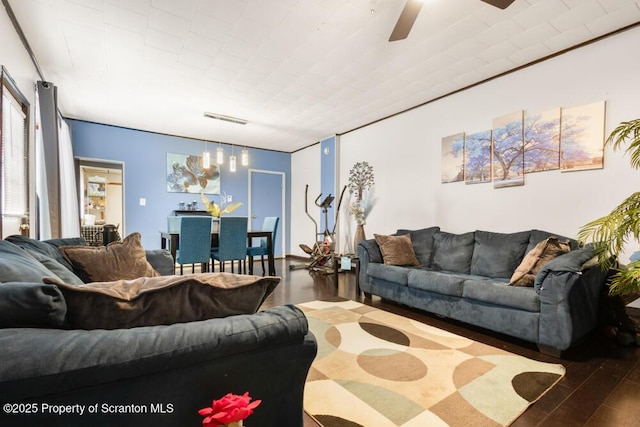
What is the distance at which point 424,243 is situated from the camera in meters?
3.77

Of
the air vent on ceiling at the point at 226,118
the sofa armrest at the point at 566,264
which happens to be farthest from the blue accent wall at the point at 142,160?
the sofa armrest at the point at 566,264

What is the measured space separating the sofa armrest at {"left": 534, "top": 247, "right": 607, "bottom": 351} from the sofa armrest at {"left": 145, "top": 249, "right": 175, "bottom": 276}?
3018 millimetres

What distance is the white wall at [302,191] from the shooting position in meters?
6.51

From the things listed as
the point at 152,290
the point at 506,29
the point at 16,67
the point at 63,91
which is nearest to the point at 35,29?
the point at 16,67

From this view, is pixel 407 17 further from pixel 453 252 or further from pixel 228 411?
pixel 453 252

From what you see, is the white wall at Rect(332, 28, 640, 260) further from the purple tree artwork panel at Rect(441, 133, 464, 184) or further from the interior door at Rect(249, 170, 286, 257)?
the interior door at Rect(249, 170, 286, 257)

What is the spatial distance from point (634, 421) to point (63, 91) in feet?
20.0

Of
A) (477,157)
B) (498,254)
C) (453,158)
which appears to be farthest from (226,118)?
(498,254)

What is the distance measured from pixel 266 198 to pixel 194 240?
3163mm

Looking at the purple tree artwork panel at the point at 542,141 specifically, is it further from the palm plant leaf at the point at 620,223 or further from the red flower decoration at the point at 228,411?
the red flower decoration at the point at 228,411

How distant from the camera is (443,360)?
2031mm

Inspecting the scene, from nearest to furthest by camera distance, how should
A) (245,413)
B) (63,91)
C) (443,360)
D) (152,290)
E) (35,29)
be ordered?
(245,413) < (152,290) < (443,360) < (35,29) < (63,91)

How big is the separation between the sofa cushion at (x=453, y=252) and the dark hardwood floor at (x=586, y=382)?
68 cm

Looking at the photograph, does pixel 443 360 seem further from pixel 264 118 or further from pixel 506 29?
pixel 264 118
